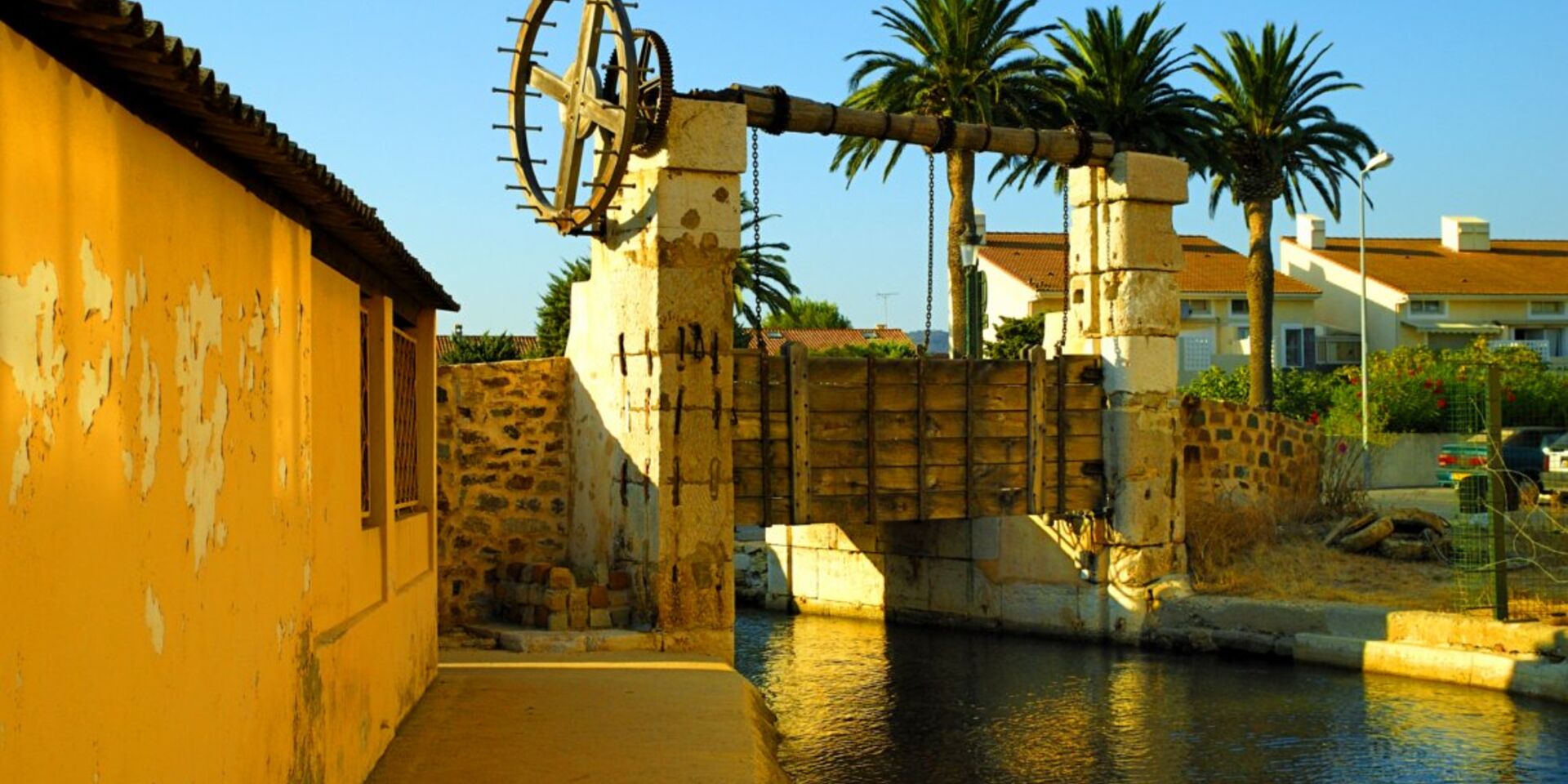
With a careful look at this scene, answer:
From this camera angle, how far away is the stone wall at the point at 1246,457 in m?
16.8

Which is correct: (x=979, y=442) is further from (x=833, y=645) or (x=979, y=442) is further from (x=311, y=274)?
(x=311, y=274)

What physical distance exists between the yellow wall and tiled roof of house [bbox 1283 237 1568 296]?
47228mm

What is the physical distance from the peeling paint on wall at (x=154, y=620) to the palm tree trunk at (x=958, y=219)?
71.3 ft

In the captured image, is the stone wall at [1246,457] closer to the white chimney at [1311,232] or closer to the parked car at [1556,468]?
the parked car at [1556,468]

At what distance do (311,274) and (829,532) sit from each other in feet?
39.1

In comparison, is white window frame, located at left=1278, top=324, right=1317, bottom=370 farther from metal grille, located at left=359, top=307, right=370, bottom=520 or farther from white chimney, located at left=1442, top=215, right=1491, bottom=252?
metal grille, located at left=359, top=307, right=370, bottom=520

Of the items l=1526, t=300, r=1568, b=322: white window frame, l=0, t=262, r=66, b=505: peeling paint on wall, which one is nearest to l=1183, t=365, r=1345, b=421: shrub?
l=1526, t=300, r=1568, b=322: white window frame

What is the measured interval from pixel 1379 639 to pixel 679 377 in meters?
6.57

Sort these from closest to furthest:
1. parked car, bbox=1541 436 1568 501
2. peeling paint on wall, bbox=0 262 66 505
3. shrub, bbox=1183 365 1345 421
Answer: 1. peeling paint on wall, bbox=0 262 66 505
2. parked car, bbox=1541 436 1568 501
3. shrub, bbox=1183 365 1345 421

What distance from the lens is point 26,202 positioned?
140 inches

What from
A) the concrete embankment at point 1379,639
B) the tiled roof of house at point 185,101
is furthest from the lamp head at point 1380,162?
the tiled roof of house at point 185,101

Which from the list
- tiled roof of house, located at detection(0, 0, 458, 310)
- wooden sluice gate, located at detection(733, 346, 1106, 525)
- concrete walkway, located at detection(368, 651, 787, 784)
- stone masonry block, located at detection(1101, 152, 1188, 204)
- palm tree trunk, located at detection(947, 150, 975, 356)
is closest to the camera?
tiled roof of house, located at detection(0, 0, 458, 310)

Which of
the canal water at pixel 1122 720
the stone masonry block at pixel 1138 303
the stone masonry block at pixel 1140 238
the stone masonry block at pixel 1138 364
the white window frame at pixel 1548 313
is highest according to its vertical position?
the white window frame at pixel 1548 313

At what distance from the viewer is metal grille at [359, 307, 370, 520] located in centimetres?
895
